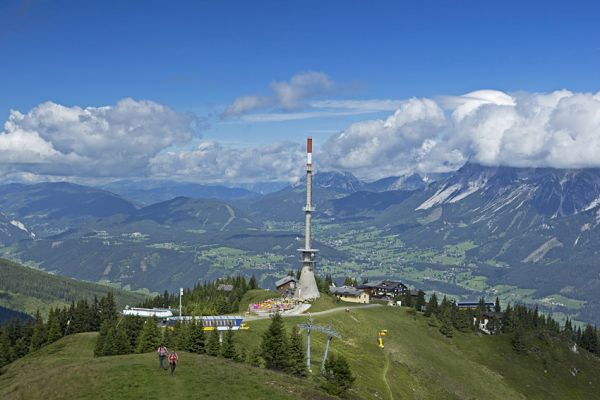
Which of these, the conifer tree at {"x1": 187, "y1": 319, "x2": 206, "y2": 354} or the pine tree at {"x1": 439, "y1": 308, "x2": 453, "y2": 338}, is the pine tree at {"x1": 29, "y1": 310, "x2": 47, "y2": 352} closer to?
the conifer tree at {"x1": 187, "y1": 319, "x2": 206, "y2": 354}

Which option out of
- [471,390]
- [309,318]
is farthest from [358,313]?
[471,390]

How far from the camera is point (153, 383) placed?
59812mm

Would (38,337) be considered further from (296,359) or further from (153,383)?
(153,383)

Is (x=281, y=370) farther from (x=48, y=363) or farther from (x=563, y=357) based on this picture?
(x=563, y=357)

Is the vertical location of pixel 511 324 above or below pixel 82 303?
below

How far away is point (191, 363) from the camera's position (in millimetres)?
69688

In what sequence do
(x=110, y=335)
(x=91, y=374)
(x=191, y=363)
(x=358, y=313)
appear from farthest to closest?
(x=358, y=313), (x=110, y=335), (x=191, y=363), (x=91, y=374)

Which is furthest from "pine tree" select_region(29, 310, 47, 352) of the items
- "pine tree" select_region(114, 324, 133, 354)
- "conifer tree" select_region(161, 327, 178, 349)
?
"conifer tree" select_region(161, 327, 178, 349)

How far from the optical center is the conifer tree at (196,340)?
81.2 m

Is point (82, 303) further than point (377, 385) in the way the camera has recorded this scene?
Yes

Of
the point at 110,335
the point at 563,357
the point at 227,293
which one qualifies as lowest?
the point at 563,357

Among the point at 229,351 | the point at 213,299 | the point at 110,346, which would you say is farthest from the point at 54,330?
the point at 229,351

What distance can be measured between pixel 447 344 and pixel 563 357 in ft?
142

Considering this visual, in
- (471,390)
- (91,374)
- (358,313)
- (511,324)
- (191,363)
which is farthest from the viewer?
(511,324)
